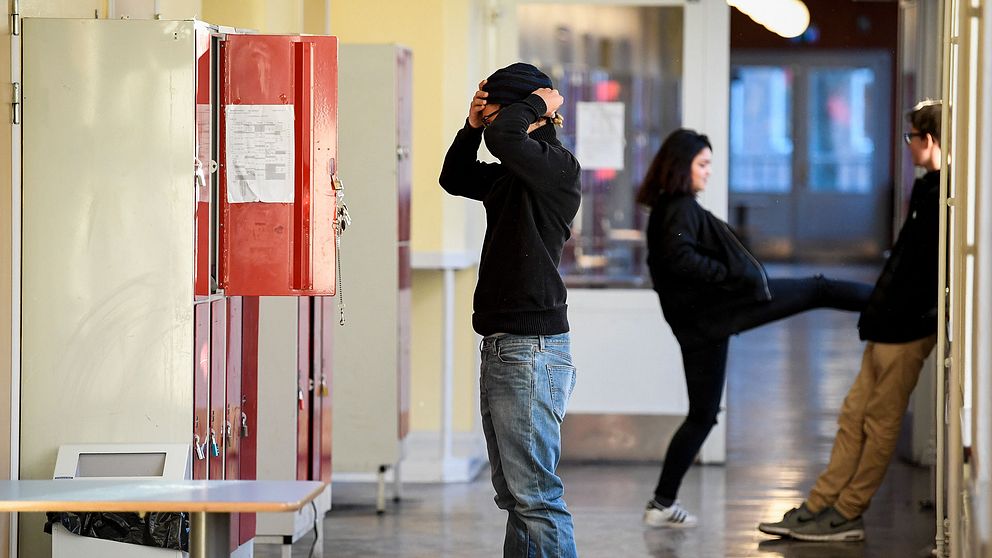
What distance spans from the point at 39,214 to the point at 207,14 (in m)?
1.42

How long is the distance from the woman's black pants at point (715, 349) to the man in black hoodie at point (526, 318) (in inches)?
71.9

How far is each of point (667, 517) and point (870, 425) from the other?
0.82m

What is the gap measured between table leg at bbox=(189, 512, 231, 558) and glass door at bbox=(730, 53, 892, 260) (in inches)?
687

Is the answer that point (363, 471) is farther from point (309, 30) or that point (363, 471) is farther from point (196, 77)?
point (196, 77)

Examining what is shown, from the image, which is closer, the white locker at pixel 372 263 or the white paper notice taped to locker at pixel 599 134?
the white locker at pixel 372 263

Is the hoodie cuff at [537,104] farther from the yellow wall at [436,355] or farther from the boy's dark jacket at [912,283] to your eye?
the yellow wall at [436,355]

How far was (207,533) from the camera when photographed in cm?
292

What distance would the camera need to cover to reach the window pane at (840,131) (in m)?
20.4

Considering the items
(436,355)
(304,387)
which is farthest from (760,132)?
(304,387)

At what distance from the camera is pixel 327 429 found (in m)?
4.87

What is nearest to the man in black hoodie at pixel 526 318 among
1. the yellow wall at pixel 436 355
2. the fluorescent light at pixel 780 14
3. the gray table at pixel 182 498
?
the gray table at pixel 182 498

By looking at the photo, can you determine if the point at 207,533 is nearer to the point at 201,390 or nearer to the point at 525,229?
the point at 201,390

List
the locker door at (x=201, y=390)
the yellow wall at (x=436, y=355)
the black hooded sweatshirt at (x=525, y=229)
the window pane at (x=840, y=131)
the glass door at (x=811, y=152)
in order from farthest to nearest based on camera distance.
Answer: the window pane at (x=840, y=131), the glass door at (x=811, y=152), the yellow wall at (x=436, y=355), the locker door at (x=201, y=390), the black hooded sweatshirt at (x=525, y=229)

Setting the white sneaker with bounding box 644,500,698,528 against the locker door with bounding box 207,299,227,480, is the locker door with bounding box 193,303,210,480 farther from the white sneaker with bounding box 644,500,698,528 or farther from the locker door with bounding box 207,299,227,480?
the white sneaker with bounding box 644,500,698,528
